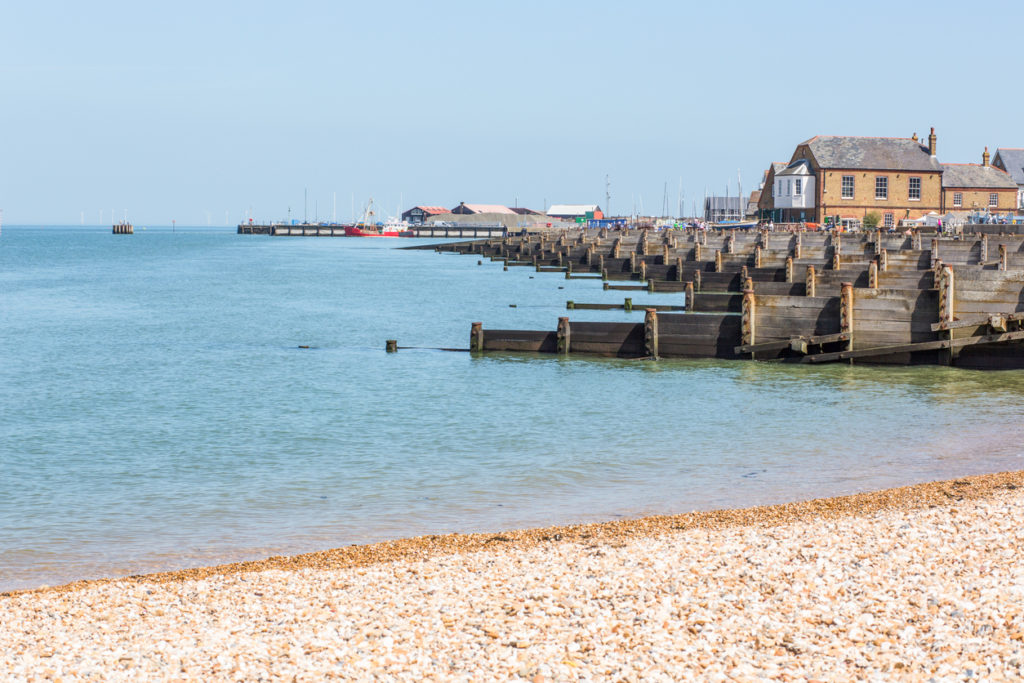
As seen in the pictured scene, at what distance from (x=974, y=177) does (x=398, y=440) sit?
378 feet

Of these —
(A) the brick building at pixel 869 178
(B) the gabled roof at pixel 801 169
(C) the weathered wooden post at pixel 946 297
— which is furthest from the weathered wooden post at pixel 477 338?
(B) the gabled roof at pixel 801 169

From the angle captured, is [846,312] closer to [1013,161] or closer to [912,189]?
[912,189]

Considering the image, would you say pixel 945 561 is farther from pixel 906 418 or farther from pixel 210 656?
pixel 906 418

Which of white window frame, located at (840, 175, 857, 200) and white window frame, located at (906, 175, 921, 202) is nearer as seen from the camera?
white window frame, located at (840, 175, 857, 200)

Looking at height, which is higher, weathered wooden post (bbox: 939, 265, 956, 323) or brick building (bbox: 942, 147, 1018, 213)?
brick building (bbox: 942, 147, 1018, 213)

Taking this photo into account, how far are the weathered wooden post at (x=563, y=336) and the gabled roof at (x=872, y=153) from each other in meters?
90.0

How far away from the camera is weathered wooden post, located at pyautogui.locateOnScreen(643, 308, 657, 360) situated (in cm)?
3266

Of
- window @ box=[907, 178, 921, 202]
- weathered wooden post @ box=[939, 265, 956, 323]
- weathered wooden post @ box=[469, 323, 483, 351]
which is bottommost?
weathered wooden post @ box=[469, 323, 483, 351]

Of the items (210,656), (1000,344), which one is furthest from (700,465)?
(1000,344)

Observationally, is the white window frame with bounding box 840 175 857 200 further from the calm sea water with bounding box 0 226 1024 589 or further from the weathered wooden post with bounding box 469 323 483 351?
the weathered wooden post with bounding box 469 323 483 351

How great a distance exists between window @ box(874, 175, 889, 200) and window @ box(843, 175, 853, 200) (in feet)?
8.63

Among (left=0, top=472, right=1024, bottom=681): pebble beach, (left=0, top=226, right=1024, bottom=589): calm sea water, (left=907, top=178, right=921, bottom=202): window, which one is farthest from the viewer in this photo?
(left=907, top=178, right=921, bottom=202): window

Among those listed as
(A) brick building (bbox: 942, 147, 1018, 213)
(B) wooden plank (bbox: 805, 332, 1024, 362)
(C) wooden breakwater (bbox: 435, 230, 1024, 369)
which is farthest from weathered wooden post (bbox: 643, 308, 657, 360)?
(A) brick building (bbox: 942, 147, 1018, 213)

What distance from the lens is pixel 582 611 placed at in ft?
32.8
